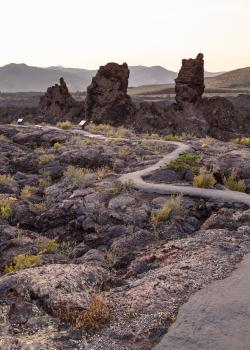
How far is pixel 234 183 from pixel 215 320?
45.9 ft

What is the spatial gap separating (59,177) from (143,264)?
50.2 ft

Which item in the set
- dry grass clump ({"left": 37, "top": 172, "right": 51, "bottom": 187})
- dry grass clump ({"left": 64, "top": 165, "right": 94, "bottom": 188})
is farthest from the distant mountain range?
dry grass clump ({"left": 64, "top": 165, "right": 94, "bottom": 188})

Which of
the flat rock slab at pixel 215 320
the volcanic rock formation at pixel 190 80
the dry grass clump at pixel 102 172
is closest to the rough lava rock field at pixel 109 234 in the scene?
the dry grass clump at pixel 102 172

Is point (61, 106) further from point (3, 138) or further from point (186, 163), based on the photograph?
point (186, 163)

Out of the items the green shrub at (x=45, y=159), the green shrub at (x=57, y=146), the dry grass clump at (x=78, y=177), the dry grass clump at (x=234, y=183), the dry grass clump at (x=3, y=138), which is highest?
the dry grass clump at (x=3, y=138)

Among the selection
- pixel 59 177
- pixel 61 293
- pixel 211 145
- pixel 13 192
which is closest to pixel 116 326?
pixel 61 293

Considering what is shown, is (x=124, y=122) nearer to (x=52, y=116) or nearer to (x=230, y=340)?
(x=52, y=116)

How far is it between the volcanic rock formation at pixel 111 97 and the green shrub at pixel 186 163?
30.3m

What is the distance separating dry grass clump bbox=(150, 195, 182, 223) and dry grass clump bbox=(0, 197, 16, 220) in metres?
6.29

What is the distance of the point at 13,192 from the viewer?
78.8 ft

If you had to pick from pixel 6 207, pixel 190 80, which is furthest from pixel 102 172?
pixel 190 80

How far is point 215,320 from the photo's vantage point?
919cm

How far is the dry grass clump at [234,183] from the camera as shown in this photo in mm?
22016

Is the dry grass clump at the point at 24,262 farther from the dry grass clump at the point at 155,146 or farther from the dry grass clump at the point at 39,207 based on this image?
the dry grass clump at the point at 155,146
